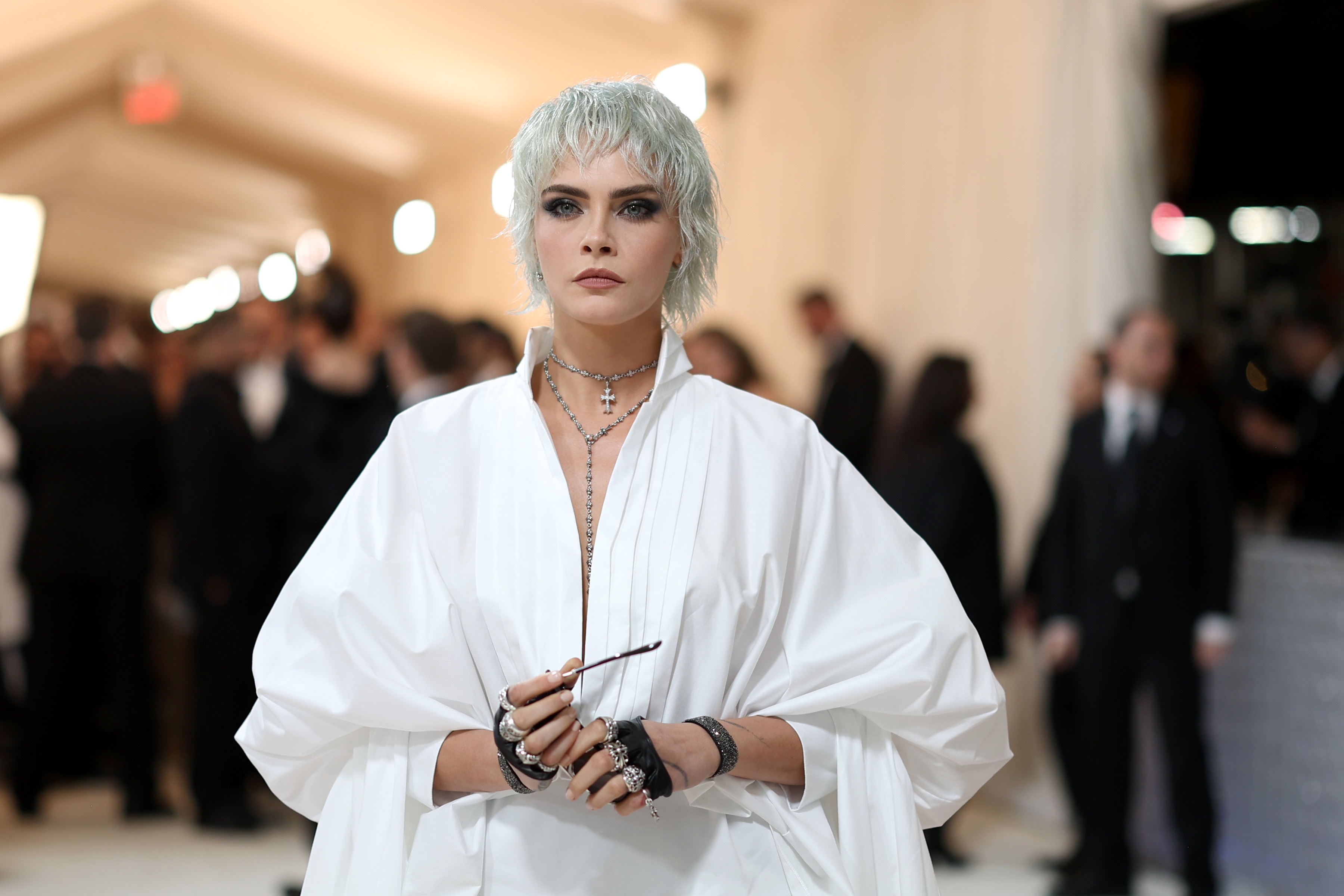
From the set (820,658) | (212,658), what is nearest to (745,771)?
(820,658)

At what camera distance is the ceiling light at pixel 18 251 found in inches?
257

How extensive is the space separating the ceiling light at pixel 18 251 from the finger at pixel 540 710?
232 inches

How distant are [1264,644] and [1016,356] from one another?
1589 mm

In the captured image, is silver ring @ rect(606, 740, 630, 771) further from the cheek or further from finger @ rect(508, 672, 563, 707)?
the cheek

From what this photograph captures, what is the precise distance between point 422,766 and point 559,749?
22cm

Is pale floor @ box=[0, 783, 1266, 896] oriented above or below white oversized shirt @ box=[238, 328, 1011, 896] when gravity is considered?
below

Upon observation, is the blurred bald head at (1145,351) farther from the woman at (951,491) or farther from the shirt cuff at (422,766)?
the shirt cuff at (422,766)

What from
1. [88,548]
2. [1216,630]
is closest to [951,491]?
[1216,630]

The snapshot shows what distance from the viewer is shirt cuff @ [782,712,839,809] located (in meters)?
1.32

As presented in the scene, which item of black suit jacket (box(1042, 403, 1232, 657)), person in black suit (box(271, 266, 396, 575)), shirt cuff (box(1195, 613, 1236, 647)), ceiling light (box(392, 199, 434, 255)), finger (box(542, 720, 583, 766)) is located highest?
ceiling light (box(392, 199, 434, 255))

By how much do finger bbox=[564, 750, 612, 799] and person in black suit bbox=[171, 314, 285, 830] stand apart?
3.22m

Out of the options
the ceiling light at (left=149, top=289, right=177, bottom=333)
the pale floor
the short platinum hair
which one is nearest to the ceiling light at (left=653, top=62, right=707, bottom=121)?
the ceiling light at (left=149, top=289, right=177, bottom=333)

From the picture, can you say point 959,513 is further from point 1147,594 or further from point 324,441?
point 324,441

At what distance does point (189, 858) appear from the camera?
3.89 meters
